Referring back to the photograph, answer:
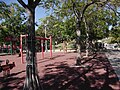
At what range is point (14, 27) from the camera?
131 feet

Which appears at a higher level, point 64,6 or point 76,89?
point 64,6

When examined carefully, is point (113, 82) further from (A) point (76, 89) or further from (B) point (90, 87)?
(A) point (76, 89)

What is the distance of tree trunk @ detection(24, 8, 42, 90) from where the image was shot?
7.92 metres

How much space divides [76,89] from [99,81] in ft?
6.01

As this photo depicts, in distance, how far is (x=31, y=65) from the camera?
8.05 metres

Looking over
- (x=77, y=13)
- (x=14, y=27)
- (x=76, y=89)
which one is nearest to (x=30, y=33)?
(x=76, y=89)

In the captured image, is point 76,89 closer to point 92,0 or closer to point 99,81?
point 99,81

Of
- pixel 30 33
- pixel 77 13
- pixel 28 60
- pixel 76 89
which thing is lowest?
pixel 76 89

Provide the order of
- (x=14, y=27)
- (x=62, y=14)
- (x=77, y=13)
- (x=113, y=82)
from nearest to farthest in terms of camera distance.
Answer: (x=113, y=82) < (x=77, y=13) < (x=62, y=14) < (x=14, y=27)

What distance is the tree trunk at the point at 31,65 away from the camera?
7918 mm

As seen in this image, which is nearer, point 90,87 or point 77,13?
point 90,87

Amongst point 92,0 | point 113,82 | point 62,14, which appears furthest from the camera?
point 62,14

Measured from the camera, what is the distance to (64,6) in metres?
18.7

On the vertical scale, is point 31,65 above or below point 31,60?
below
